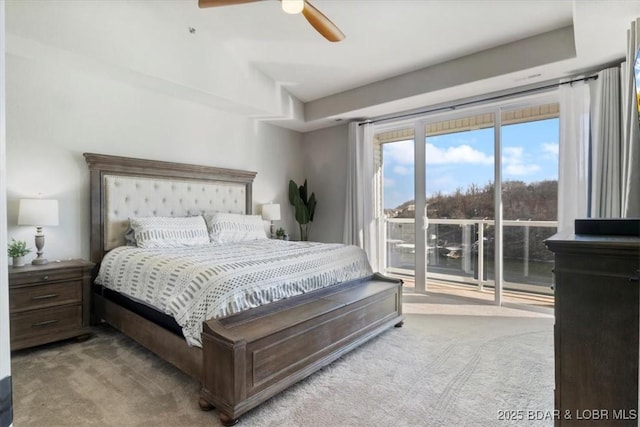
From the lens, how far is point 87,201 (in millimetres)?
3211

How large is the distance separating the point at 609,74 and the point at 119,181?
15.7 feet

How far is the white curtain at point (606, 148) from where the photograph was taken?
2.87 meters

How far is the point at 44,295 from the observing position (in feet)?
8.44

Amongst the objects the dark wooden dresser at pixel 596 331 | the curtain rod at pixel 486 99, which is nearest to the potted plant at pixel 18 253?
the dark wooden dresser at pixel 596 331

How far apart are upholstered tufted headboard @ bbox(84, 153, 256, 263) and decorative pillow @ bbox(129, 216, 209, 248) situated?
237mm

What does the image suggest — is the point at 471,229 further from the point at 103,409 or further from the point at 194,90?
the point at 103,409

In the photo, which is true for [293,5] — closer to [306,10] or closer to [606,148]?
[306,10]

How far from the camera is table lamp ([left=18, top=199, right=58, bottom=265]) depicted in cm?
261

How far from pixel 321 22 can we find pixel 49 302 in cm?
307

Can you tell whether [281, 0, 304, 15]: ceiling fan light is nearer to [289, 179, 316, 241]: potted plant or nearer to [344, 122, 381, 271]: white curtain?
[344, 122, 381, 271]: white curtain

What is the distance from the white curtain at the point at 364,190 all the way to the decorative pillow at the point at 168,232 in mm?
2180

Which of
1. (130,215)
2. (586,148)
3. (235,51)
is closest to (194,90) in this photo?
(235,51)

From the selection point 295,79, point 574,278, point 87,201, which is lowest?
point 574,278

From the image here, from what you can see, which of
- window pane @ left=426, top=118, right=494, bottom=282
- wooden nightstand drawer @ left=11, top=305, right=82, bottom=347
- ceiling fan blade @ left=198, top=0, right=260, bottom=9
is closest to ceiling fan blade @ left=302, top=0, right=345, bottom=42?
ceiling fan blade @ left=198, top=0, right=260, bottom=9
